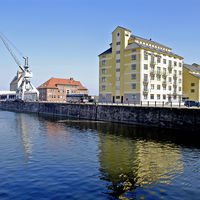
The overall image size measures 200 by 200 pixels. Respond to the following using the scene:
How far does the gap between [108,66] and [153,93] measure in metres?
16.6

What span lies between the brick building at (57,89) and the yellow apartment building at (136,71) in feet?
155

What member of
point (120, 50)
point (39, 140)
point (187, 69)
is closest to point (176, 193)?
point (39, 140)

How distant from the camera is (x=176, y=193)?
11.2 metres

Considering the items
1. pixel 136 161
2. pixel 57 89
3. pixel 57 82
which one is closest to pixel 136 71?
pixel 136 161

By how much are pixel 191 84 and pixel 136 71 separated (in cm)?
2616

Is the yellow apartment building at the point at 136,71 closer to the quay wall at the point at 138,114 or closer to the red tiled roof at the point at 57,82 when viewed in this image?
the quay wall at the point at 138,114

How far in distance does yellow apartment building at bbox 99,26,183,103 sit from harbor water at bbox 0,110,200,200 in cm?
3694

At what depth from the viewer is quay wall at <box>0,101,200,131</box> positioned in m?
31.1

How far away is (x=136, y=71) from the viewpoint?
5881 cm

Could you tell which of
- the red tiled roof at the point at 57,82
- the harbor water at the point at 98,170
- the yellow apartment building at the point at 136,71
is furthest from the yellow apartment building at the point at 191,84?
the red tiled roof at the point at 57,82

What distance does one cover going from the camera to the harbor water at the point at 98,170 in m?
11.2

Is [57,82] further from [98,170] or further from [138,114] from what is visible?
[98,170]

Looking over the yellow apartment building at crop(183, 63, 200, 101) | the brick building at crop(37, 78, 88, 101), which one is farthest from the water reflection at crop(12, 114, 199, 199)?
the brick building at crop(37, 78, 88, 101)

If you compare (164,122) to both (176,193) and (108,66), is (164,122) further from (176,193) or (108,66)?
(108,66)
